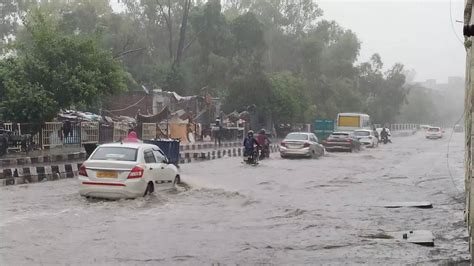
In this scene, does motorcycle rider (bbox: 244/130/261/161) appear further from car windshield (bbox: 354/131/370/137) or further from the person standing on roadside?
car windshield (bbox: 354/131/370/137)

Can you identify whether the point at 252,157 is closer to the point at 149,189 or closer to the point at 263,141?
the point at 263,141

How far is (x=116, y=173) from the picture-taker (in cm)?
1261

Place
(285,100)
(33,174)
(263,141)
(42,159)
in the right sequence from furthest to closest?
1. (285,100)
2. (263,141)
3. (42,159)
4. (33,174)

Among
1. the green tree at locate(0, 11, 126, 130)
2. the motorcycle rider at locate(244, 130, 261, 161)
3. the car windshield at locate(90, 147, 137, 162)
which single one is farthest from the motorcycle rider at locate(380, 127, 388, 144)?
the car windshield at locate(90, 147, 137, 162)

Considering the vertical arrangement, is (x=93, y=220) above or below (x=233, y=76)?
below

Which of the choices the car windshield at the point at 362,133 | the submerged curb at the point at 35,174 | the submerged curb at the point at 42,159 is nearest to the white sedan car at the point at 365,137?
the car windshield at the point at 362,133

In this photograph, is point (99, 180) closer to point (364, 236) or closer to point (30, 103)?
point (364, 236)

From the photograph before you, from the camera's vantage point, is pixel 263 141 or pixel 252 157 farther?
pixel 263 141

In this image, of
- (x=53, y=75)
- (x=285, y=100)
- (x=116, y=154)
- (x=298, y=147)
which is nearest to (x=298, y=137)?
(x=298, y=147)

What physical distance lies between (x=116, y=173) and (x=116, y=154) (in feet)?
2.07

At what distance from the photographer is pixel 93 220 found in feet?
35.6

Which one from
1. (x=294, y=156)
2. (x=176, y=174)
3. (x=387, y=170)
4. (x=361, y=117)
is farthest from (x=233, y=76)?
(x=176, y=174)

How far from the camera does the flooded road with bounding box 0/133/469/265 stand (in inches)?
332

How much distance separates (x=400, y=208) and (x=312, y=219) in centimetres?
294
